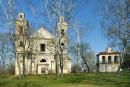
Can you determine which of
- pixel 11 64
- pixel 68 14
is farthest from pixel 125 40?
pixel 11 64

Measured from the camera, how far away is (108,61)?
3893 inches

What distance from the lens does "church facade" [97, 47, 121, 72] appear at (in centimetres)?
9664

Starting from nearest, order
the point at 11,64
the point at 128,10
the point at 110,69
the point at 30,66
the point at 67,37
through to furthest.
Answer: the point at 128,10 → the point at 67,37 → the point at 30,66 → the point at 11,64 → the point at 110,69

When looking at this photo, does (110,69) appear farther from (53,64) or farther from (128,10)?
(128,10)

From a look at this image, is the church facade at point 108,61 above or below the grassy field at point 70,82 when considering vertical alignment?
above

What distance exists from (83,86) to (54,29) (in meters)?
14.0

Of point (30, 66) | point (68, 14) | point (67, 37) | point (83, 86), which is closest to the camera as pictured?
point (83, 86)

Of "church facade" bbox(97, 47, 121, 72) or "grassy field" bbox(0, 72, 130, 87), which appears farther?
"church facade" bbox(97, 47, 121, 72)

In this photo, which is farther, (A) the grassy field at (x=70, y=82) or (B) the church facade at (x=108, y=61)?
(B) the church facade at (x=108, y=61)

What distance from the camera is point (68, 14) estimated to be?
1615 inches

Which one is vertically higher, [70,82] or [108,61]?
[108,61]

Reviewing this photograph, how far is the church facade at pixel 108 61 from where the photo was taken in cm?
9664

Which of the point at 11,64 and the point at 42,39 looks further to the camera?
the point at 11,64

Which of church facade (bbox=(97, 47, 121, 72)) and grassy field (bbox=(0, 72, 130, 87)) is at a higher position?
church facade (bbox=(97, 47, 121, 72))
